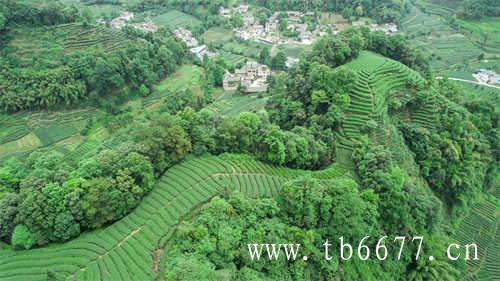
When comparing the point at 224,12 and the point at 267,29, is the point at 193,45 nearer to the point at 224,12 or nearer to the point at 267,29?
the point at 267,29

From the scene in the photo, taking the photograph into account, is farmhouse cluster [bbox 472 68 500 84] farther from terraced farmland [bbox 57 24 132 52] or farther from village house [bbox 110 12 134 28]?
village house [bbox 110 12 134 28]

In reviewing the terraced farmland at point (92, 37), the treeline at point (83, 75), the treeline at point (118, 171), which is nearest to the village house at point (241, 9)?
the treeline at point (83, 75)

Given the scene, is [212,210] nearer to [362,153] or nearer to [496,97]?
[362,153]

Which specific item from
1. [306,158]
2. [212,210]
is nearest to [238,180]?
[212,210]

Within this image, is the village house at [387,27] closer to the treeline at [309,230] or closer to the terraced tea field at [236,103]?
the terraced tea field at [236,103]

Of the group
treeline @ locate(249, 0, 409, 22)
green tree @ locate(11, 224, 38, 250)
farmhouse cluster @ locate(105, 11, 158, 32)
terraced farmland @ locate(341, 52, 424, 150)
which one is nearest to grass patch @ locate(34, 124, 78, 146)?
green tree @ locate(11, 224, 38, 250)

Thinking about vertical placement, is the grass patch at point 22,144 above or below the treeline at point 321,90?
below

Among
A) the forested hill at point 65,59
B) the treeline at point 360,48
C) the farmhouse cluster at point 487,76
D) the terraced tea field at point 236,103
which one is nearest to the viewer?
the treeline at point 360,48

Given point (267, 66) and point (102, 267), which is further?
point (267, 66)
